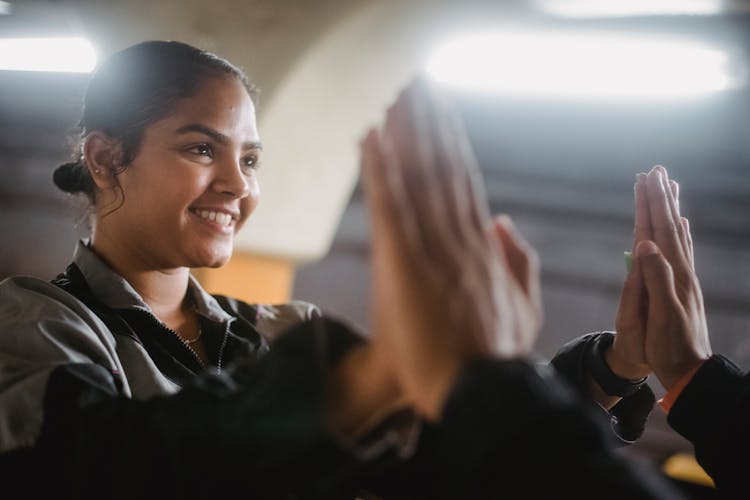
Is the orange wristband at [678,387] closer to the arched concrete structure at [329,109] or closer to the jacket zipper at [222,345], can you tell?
the jacket zipper at [222,345]

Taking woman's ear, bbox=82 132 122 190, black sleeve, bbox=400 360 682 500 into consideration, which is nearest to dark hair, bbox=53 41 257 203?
woman's ear, bbox=82 132 122 190

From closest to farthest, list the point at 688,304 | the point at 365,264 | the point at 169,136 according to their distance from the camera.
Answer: the point at 688,304, the point at 169,136, the point at 365,264

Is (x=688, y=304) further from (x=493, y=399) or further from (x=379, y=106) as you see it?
(x=379, y=106)

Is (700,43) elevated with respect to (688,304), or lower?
elevated

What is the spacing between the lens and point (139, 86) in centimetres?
124

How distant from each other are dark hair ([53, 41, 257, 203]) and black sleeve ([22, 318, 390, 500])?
577 millimetres

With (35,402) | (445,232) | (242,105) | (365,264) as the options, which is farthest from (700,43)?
(365,264)

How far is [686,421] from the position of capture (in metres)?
0.97

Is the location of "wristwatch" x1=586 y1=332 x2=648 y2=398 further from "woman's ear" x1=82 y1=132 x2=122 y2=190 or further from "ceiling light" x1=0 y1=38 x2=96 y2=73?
"ceiling light" x1=0 y1=38 x2=96 y2=73

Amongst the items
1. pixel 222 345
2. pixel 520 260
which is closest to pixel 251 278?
pixel 222 345

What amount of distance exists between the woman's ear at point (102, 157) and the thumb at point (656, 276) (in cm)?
89

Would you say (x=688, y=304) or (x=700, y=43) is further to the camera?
(x=700, y=43)

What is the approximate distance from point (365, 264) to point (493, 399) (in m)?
5.60

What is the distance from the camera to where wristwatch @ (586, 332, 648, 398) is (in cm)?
116
